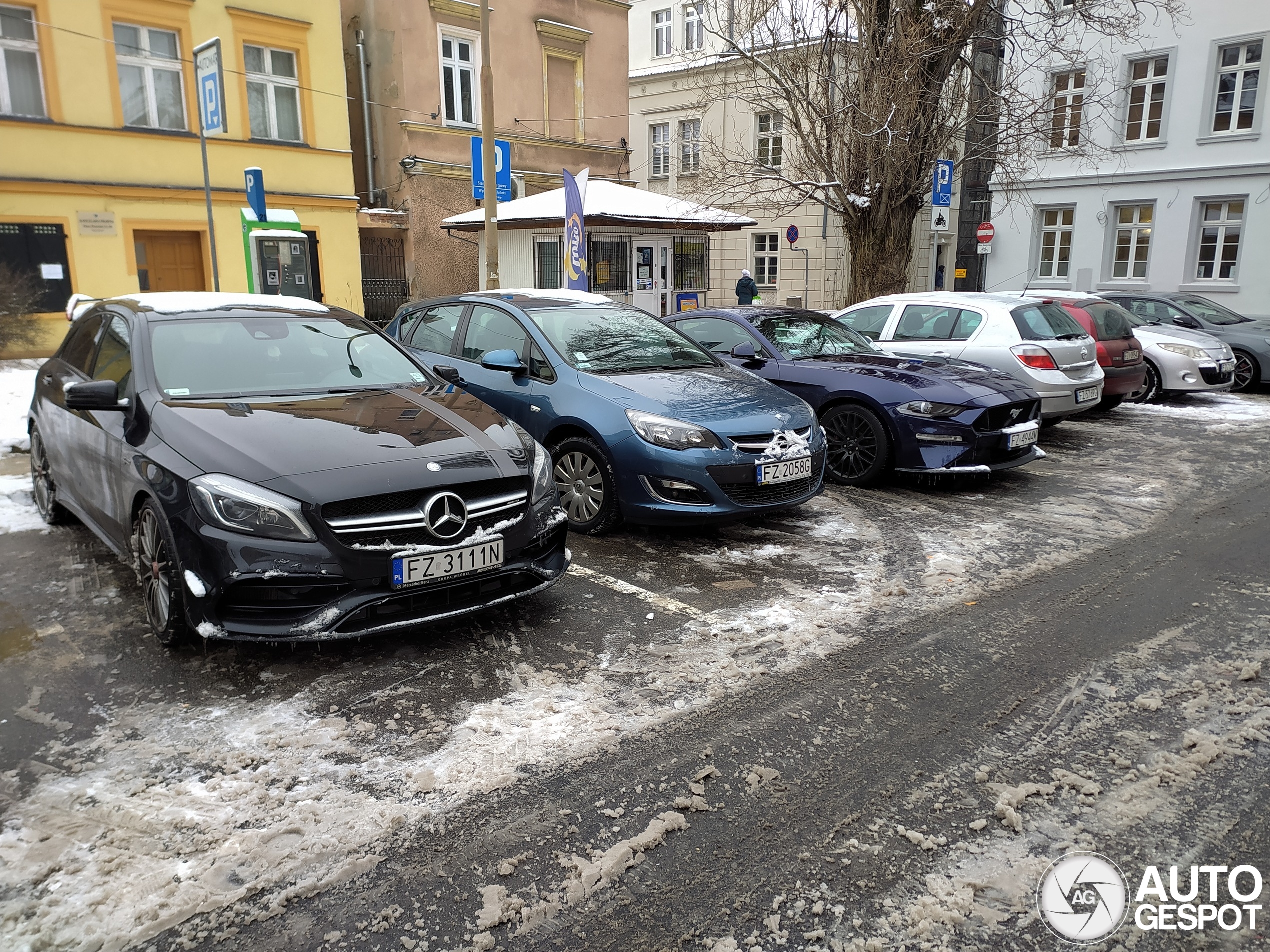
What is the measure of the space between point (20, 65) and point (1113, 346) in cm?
1869

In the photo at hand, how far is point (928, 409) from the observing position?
24.0 feet

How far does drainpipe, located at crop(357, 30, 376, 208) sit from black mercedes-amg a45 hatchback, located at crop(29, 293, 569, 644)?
19790mm

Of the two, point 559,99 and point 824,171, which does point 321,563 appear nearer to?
point 824,171

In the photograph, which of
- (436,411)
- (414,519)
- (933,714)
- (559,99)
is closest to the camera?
(933,714)

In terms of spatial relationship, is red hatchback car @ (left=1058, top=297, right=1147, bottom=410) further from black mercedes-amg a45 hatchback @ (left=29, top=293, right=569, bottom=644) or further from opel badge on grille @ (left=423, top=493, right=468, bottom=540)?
opel badge on grille @ (left=423, top=493, right=468, bottom=540)

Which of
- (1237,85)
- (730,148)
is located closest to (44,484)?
(1237,85)

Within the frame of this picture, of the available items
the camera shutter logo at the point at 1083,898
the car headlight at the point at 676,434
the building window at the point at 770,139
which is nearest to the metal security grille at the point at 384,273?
the building window at the point at 770,139

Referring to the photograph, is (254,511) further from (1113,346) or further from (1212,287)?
(1212,287)

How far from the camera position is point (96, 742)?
3406 millimetres

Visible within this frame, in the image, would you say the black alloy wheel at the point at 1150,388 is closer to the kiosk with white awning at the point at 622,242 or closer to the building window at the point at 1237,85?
the kiosk with white awning at the point at 622,242

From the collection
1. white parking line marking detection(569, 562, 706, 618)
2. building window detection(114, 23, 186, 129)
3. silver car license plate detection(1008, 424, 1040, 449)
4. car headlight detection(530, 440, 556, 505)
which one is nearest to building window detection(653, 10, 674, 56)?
building window detection(114, 23, 186, 129)

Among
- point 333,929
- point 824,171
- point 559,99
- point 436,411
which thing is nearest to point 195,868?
point 333,929

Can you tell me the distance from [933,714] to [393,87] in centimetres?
2330

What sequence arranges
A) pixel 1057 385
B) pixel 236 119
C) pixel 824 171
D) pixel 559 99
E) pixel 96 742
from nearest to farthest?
pixel 96 742 < pixel 1057 385 < pixel 824 171 < pixel 236 119 < pixel 559 99
